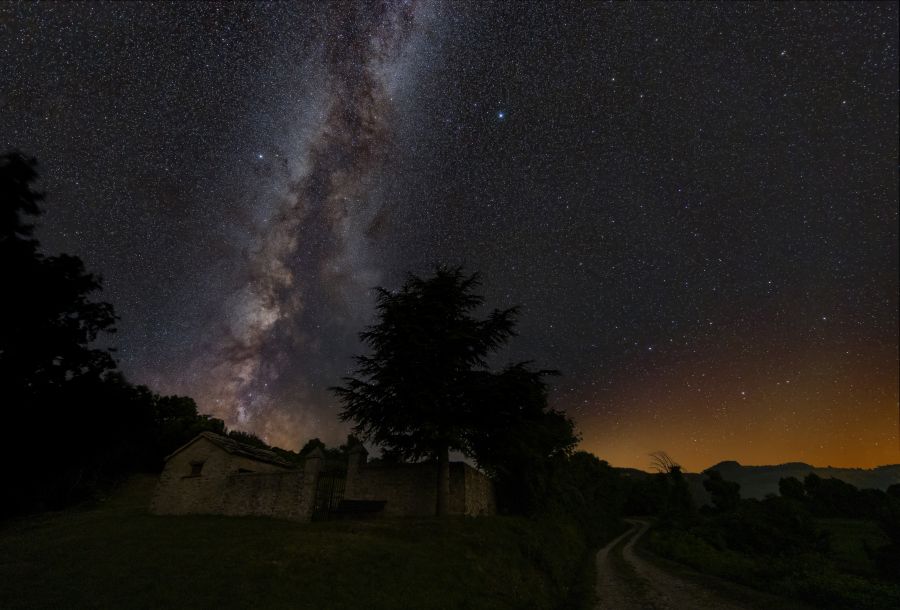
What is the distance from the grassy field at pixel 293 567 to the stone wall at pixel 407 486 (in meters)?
3.69

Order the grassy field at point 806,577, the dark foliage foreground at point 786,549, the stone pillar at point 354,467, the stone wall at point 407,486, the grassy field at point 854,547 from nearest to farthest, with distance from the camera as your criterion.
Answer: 1. the grassy field at point 806,577
2. the dark foliage foreground at point 786,549
3. the stone wall at point 407,486
4. the grassy field at point 854,547
5. the stone pillar at point 354,467

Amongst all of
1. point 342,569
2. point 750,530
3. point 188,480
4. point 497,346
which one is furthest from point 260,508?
point 750,530

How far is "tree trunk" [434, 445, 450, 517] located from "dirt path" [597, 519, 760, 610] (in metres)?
8.19

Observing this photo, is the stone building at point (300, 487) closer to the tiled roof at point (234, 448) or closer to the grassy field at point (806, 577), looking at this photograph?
the tiled roof at point (234, 448)

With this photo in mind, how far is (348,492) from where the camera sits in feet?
79.6

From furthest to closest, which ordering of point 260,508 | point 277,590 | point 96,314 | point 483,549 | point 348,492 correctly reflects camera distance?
point 96,314
point 348,492
point 260,508
point 483,549
point 277,590

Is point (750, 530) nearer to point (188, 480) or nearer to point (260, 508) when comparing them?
point (260, 508)

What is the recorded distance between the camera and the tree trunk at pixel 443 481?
70.8 feet

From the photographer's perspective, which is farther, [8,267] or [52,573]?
[8,267]

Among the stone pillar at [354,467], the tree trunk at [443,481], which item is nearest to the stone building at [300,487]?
the stone pillar at [354,467]

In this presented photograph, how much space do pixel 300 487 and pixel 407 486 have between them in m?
5.99

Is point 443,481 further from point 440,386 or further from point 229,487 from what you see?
point 229,487

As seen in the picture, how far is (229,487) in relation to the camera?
24.4 m

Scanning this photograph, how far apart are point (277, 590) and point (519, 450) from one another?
19.9 m
